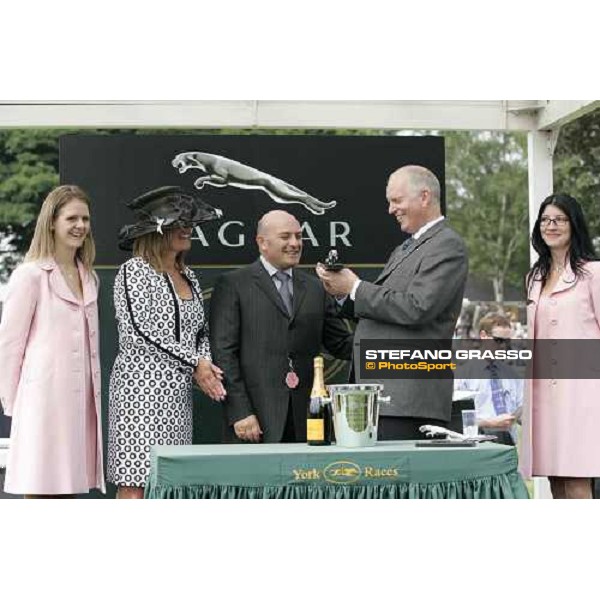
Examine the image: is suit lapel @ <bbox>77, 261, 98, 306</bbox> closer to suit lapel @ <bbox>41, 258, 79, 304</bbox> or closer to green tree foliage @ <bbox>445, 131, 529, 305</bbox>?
suit lapel @ <bbox>41, 258, 79, 304</bbox>

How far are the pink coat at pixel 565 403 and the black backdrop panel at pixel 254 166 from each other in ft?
3.07

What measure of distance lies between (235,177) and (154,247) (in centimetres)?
77

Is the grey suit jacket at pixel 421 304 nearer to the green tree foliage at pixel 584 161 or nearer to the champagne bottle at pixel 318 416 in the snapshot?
the champagne bottle at pixel 318 416

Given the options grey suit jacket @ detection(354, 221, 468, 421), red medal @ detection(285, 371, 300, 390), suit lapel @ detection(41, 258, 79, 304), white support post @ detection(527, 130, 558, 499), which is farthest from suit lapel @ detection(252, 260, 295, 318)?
white support post @ detection(527, 130, 558, 499)

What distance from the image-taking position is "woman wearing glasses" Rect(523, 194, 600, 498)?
5.31m

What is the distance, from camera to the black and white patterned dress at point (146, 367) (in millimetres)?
5172

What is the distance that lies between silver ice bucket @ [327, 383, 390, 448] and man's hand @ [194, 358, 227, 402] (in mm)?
913

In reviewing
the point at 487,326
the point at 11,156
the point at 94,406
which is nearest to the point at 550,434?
the point at 487,326

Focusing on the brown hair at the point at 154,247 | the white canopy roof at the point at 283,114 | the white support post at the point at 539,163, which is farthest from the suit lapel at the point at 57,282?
the white support post at the point at 539,163

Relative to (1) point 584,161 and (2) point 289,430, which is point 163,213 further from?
(1) point 584,161

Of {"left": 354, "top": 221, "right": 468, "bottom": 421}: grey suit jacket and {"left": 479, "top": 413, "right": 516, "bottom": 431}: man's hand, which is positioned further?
{"left": 479, "top": 413, "right": 516, "bottom": 431}: man's hand

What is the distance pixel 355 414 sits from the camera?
4406 millimetres

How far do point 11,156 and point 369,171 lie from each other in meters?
8.01

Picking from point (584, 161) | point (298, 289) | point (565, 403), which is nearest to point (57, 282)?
point (298, 289)
